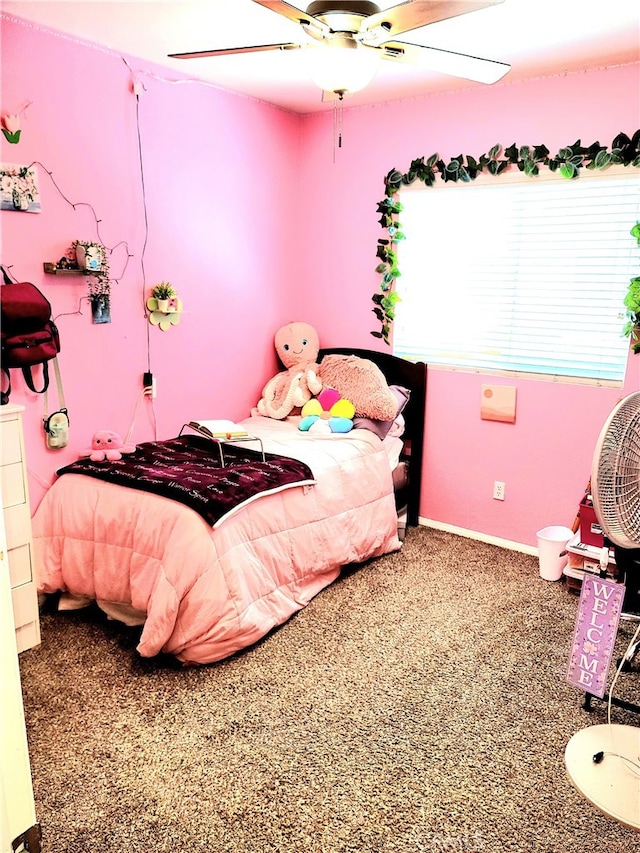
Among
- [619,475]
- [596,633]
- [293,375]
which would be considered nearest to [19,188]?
[293,375]

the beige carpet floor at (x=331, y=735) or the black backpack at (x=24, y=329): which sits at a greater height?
the black backpack at (x=24, y=329)

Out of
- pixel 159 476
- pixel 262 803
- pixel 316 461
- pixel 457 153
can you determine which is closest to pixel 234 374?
pixel 316 461

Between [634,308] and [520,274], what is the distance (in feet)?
2.04

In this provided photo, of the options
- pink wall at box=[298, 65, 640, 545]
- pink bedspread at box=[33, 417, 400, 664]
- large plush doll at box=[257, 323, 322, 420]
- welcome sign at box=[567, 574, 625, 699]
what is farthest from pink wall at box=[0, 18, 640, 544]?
welcome sign at box=[567, 574, 625, 699]

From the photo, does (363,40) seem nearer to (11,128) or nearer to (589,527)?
(11,128)

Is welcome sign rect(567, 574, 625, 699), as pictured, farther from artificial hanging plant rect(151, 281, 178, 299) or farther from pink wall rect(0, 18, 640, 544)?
artificial hanging plant rect(151, 281, 178, 299)

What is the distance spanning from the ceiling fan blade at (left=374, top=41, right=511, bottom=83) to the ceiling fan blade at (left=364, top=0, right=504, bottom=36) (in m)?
0.12

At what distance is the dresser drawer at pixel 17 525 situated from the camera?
2420 millimetres

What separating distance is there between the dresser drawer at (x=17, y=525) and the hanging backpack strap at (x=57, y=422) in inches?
17.2

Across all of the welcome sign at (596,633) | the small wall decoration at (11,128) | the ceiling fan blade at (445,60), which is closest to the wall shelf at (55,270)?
the small wall decoration at (11,128)

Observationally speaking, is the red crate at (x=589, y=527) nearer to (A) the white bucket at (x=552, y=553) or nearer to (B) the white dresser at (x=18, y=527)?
(A) the white bucket at (x=552, y=553)

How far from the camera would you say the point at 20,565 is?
8.14 ft

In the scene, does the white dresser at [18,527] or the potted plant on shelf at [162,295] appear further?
the potted plant on shelf at [162,295]

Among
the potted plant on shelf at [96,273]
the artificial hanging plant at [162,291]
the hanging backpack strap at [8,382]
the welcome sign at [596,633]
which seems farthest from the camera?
the artificial hanging plant at [162,291]
